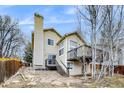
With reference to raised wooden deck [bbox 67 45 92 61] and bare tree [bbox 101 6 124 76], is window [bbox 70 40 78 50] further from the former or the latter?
bare tree [bbox 101 6 124 76]

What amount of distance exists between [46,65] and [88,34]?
3.33 feet

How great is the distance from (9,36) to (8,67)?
1.12 metres

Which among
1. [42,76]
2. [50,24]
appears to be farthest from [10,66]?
[50,24]

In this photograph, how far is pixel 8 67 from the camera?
6.27 meters

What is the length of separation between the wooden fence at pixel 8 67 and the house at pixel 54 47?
540mm

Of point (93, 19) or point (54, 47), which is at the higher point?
point (93, 19)

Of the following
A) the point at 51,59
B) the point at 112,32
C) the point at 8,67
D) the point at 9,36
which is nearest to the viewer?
the point at 9,36

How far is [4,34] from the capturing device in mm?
5391

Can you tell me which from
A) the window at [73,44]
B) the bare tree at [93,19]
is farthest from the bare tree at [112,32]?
the window at [73,44]

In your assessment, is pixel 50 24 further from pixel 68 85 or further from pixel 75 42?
pixel 68 85

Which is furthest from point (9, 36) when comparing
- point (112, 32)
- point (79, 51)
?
point (112, 32)

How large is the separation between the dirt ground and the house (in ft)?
0.51

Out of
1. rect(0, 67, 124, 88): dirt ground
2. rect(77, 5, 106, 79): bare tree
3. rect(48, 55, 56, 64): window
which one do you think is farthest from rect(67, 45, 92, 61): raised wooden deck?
rect(0, 67, 124, 88): dirt ground

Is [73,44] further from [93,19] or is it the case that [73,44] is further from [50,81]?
[50,81]
